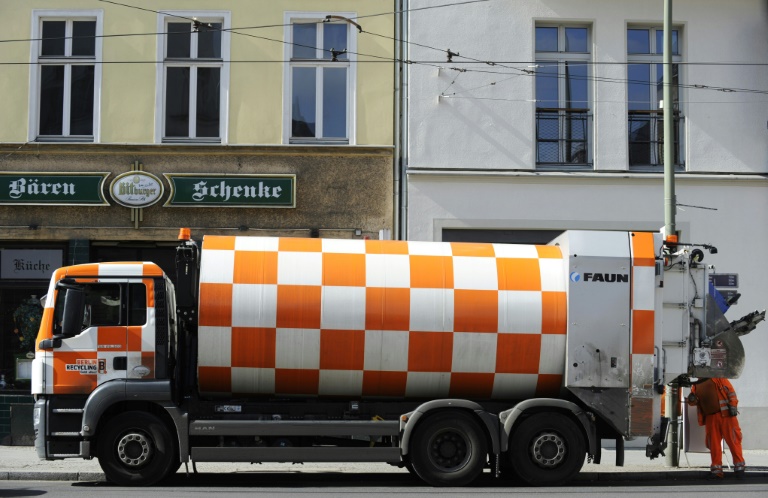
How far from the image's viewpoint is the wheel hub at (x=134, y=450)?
12203 millimetres

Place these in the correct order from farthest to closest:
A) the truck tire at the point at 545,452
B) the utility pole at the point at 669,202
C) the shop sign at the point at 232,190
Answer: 1. the shop sign at the point at 232,190
2. the utility pole at the point at 669,202
3. the truck tire at the point at 545,452

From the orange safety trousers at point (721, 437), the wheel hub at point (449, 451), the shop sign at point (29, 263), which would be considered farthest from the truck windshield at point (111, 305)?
the orange safety trousers at point (721, 437)

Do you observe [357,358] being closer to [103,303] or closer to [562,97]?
[103,303]

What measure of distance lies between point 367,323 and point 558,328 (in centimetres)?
233

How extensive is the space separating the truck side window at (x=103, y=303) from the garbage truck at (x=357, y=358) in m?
0.02

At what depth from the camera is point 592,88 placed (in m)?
18.2

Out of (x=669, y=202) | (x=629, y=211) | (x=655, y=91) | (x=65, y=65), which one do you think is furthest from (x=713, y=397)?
(x=65, y=65)

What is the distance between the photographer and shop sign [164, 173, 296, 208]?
57.1ft

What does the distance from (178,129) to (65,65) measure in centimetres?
229

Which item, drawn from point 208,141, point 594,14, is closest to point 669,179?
point 594,14

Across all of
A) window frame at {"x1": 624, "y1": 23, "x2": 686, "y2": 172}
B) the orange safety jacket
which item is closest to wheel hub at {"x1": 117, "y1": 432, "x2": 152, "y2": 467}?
the orange safety jacket

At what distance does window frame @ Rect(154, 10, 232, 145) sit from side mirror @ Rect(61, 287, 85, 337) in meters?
5.86

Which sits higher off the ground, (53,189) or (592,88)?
(592,88)

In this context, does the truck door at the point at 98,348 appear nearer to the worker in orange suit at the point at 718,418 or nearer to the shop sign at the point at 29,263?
the shop sign at the point at 29,263
